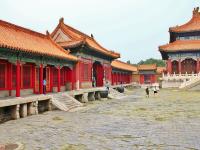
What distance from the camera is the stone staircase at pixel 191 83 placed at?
1366 inches

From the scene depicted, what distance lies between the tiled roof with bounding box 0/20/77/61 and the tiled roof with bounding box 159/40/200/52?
77.6 feet

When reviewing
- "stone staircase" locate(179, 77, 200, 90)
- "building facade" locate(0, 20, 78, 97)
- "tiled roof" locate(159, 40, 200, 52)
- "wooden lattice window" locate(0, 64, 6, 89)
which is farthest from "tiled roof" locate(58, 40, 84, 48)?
"tiled roof" locate(159, 40, 200, 52)

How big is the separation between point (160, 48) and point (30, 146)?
121 ft

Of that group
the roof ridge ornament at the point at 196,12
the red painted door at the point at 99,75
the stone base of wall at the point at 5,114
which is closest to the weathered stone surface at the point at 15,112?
the stone base of wall at the point at 5,114

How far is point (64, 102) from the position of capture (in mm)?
17953

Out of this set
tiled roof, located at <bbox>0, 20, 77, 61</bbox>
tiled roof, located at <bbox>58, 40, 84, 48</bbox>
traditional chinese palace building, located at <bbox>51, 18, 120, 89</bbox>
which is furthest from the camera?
traditional chinese palace building, located at <bbox>51, 18, 120, 89</bbox>

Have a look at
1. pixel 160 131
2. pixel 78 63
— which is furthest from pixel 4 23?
pixel 160 131

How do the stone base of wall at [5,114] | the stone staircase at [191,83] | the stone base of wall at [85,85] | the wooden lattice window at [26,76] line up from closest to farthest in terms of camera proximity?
1. the stone base of wall at [5,114]
2. the wooden lattice window at [26,76]
3. the stone base of wall at [85,85]
4. the stone staircase at [191,83]

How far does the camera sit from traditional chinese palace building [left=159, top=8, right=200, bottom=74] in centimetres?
4091

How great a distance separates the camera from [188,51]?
40906 mm

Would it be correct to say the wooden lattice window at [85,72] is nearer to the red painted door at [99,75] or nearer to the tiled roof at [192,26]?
the red painted door at [99,75]

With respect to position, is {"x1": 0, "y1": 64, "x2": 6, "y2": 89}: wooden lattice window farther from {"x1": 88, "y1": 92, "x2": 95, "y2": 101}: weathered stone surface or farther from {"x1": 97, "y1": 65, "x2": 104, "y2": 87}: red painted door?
{"x1": 97, "y1": 65, "x2": 104, "y2": 87}: red painted door

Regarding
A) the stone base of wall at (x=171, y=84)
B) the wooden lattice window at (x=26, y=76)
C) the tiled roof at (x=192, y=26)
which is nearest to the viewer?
the wooden lattice window at (x=26, y=76)

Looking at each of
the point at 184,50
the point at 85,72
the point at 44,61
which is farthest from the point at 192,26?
the point at 44,61
